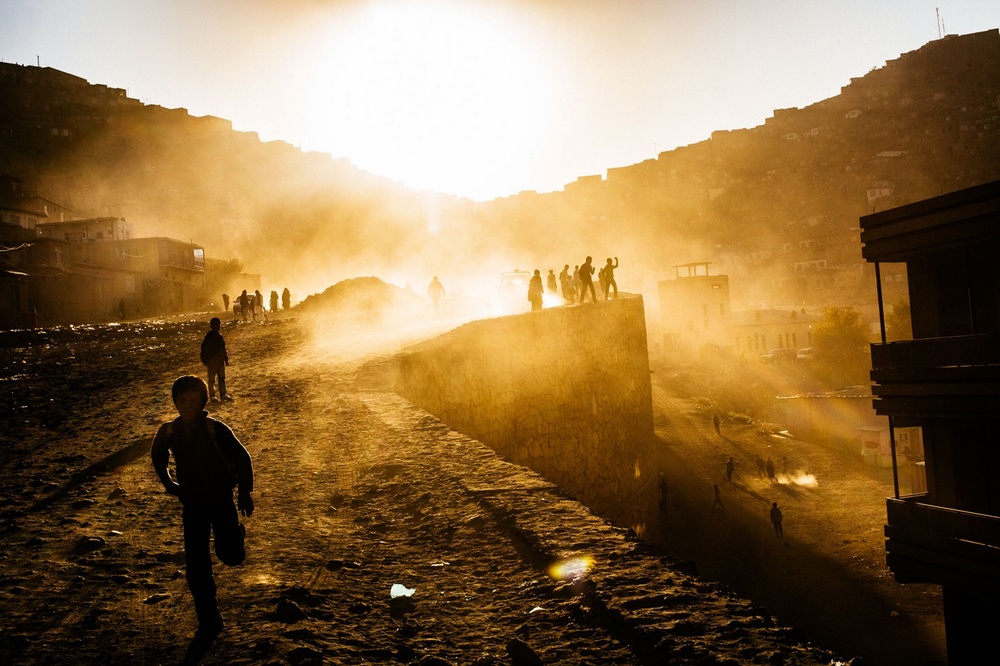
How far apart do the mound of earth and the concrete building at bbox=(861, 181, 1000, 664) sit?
78.4 ft

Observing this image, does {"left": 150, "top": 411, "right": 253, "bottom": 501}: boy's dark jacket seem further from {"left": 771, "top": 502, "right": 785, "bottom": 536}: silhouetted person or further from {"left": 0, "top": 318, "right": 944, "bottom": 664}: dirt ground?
{"left": 771, "top": 502, "right": 785, "bottom": 536}: silhouetted person

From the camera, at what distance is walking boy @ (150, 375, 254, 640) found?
393cm

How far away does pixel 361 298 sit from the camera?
33094mm

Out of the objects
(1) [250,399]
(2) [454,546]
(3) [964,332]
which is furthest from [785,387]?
(2) [454,546]

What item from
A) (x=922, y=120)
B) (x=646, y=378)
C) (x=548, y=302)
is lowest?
(x=646, y=378)

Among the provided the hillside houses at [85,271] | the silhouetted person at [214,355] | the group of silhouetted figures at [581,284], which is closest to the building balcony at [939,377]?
the group of silhouetted figures at [581,284]

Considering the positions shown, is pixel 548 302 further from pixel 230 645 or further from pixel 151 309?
pixel 151 309

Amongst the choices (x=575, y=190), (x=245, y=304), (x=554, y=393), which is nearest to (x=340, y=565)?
(x=554, y=393)

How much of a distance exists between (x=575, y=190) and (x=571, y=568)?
131 m

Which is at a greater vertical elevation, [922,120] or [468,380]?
[922,120]

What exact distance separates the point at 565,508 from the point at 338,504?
2417mm

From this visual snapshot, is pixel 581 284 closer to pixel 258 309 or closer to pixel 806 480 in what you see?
pixel 258 309

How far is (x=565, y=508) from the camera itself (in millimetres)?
6125

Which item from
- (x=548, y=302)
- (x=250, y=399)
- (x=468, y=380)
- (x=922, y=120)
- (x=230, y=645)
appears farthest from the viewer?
(x=922, y=120)
